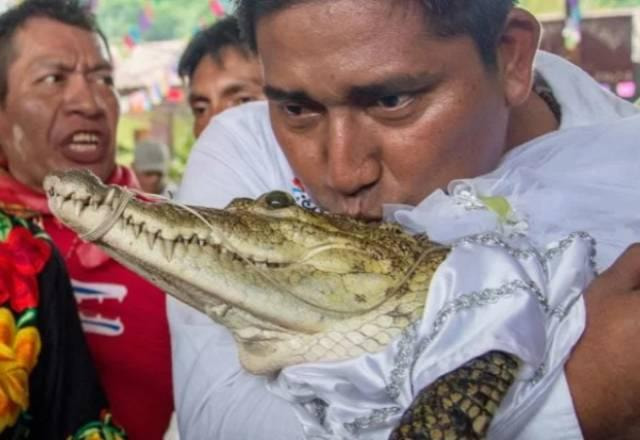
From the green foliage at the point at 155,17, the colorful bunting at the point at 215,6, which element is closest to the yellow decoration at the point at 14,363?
the colorful bunting at the point at 215,6

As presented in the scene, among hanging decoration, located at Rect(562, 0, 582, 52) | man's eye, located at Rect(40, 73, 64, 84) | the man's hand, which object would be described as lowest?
hanging decoration, located at Rect(562, 0, 582, 52)

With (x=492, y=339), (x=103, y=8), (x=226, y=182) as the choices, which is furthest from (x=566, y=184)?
(x=103, y=8)

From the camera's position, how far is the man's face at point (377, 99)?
139 centimetres

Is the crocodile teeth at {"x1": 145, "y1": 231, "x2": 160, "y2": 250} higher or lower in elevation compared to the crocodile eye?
higher

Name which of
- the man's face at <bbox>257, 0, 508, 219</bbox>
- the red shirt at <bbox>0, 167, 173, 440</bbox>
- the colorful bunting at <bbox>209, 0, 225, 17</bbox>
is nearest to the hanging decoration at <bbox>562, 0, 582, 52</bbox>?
the colorful bunting at <bbox>209, 0, 225, 17</bbox>

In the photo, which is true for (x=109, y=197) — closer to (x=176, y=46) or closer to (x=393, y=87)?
(x=393, y=87)

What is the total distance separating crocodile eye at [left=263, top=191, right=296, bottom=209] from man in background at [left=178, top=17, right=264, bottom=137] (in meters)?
2.31

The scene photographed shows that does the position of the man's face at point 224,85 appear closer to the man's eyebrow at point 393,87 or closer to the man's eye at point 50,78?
the man's eye at point 50,78

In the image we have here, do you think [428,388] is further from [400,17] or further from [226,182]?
[226,182]

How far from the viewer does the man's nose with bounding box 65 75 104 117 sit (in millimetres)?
3256

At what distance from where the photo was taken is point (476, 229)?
1367 millimetres

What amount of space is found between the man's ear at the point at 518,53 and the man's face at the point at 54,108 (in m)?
1.92

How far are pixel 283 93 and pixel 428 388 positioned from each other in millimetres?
522

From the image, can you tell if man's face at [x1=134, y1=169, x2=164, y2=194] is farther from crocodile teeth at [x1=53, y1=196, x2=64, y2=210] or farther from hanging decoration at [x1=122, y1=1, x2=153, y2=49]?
crocodile teeth at [x1=53, y1=196, x2=64, y2=210]
